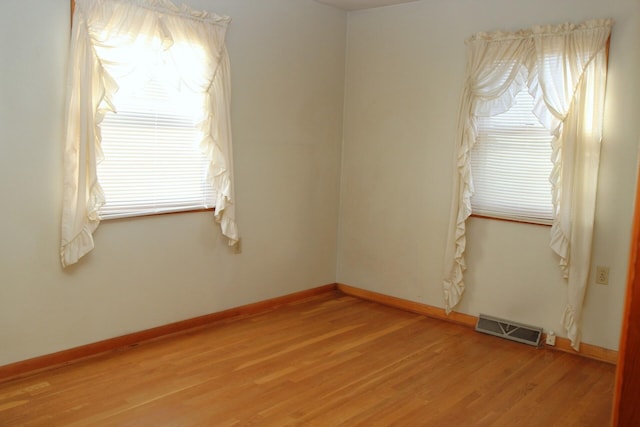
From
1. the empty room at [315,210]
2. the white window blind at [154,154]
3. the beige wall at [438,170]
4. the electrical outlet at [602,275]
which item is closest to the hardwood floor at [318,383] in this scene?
the empty room at [315,210]

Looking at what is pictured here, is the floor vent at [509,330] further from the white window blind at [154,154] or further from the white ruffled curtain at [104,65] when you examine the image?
the white ruffled curtain at [104,65]

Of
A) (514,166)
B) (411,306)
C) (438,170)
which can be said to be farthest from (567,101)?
(411,306)

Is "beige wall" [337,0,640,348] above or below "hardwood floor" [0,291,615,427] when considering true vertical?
above

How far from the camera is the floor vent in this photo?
13.4 ft

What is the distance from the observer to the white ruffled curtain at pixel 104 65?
10.7ft

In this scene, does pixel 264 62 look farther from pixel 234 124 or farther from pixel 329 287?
pixel 329 287

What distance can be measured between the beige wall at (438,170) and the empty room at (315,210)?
2cm

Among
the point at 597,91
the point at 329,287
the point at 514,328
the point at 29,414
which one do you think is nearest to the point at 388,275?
the point at 329,287

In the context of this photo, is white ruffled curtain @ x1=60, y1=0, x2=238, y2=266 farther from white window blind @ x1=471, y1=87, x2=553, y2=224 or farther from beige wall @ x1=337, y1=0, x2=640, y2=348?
white window blind @ x1=471, y1=87, x2=553, y2=224

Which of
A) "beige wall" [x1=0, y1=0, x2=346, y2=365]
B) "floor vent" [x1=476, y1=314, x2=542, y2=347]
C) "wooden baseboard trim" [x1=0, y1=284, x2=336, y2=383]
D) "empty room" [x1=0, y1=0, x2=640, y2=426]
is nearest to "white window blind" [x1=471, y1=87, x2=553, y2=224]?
"empty room" [x1=0, y1=0, x2=640, y2=426]

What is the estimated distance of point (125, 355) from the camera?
359 centimetres

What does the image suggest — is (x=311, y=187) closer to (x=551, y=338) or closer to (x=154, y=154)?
(x=154, y=154)

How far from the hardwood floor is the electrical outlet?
21.6 inches

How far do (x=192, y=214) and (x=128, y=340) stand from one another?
0.95 metres
